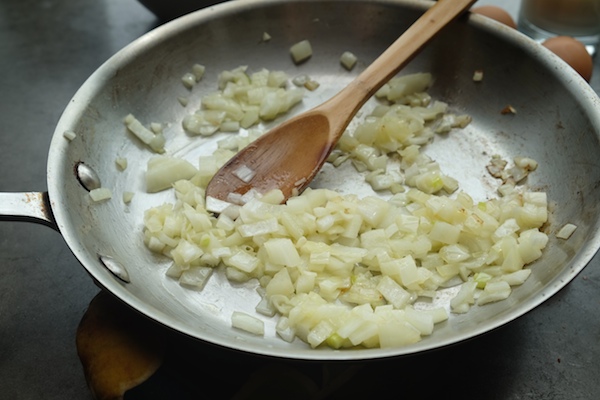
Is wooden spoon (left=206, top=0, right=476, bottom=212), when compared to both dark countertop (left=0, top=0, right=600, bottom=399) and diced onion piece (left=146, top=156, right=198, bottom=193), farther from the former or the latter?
dark countertop (left=0, top=0, right=600, bottom=399)

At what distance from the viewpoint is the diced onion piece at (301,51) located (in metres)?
1.73

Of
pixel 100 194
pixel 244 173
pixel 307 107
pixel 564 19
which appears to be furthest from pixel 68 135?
pixel 564 19

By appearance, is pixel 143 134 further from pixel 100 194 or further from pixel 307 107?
pixel 307 107

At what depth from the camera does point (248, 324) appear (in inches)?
46.4

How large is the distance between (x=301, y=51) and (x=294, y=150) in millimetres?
413

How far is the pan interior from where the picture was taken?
1.17 metres

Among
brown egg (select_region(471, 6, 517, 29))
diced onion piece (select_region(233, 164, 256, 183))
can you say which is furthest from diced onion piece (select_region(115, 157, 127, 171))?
brown egg (select_region(471, 6, 517, 29))

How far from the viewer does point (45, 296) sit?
4.46 feet

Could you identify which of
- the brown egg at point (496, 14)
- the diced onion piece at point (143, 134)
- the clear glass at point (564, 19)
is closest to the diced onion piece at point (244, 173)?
the diced onion piece at point (143, 134)

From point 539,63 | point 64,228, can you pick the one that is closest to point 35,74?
point 64,228

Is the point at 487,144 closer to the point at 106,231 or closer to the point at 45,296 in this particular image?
the point at 106,231

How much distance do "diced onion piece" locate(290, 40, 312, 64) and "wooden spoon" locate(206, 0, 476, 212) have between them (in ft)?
0.95

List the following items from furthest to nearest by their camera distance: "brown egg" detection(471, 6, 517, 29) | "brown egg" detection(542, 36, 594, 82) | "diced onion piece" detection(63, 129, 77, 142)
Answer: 1. "brown egg" detection(471, 6, 517, 29)
2. "brown egg" detection(542, 36, 594, 82)
3. "diced onion piece" detection(63, 129, 77, 142)

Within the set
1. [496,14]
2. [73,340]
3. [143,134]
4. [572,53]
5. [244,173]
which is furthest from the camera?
[496,14]
